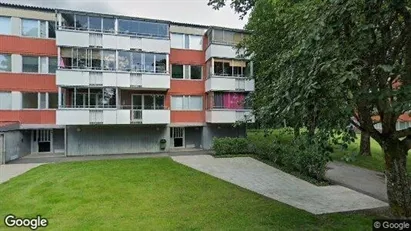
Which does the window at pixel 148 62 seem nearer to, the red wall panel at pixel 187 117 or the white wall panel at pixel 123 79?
the white wall panel at pixel 123 79

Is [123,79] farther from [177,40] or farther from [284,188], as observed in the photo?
[284,188]

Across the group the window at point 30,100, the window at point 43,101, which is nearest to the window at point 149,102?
the window at point 43,101

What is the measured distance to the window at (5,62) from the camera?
20.8m

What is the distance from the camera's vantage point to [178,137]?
85.6ft

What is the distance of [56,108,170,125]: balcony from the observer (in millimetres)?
20266

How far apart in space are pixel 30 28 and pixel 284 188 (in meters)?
20.6

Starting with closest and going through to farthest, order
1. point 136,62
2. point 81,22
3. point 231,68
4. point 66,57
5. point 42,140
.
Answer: point 66,57
point 81,22
point 136,62
point 42,140
point 231,68

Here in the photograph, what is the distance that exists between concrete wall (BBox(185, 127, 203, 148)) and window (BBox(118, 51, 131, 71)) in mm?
7689

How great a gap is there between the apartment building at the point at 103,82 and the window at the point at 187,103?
0.29ft

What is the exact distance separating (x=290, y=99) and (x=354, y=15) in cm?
199

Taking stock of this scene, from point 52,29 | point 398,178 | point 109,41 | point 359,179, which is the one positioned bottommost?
point 359,179

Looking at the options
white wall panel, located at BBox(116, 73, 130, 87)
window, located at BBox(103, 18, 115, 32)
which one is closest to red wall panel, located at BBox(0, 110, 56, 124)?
white wall panel, located at BBox(116, 73, 130, 87)

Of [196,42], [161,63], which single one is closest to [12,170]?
[161,63]

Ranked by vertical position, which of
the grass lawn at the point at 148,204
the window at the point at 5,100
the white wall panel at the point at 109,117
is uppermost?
the window at the point at 5,100
